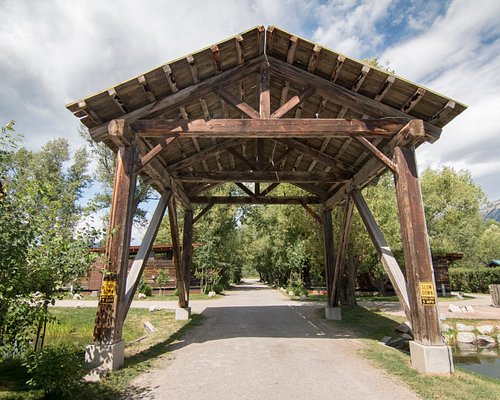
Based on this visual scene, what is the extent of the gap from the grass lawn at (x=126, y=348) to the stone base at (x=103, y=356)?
7.6 inches

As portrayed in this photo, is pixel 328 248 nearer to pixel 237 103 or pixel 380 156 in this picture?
pixel 380 156

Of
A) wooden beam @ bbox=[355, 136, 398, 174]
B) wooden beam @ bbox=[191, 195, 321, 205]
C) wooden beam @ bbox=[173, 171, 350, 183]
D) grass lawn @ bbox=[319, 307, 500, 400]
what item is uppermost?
wooden beam @ bbox=[173, 171, 350, 183]

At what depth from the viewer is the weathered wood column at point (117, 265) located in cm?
584

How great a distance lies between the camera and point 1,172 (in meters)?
4.12

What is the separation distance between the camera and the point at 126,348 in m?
7.55

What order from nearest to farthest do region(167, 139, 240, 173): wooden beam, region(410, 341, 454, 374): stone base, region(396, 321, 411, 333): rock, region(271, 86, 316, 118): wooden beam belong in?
region(410, 341, 454, 374): stone base
region(271, 86, 316, 118): wooden beam
region(396, 321, 411, 333): rock
region(167, 139, 240, 173): wooden beam

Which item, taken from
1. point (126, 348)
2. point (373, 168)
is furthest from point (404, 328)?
point (126, 348)

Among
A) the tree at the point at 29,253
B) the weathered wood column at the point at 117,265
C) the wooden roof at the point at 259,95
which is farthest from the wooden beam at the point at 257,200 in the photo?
the tree at the point at 29,253

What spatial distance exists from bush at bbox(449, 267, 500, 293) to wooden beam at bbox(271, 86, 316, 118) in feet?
97.5

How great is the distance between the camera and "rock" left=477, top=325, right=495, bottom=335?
10991 millimetres

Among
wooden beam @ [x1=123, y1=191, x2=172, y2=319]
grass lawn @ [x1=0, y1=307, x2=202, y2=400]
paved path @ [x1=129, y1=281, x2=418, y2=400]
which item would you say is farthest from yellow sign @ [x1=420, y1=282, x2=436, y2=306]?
wooden beam @ [x1=123, y1=191, x2=172, y2=319]

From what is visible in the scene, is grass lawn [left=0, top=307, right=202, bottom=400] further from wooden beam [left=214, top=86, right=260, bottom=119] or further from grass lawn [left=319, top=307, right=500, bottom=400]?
wooden beam [left=214, top=86, right=260, bottom=119]

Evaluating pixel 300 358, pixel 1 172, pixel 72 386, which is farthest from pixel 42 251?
pixel 300 358

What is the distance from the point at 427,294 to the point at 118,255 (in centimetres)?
613
